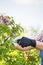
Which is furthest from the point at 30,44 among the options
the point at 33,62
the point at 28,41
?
the point at 33,62

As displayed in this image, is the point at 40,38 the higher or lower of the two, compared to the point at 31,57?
higher

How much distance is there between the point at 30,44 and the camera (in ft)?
6.92

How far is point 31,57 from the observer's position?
12.2ft

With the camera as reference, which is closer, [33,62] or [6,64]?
[6,64]

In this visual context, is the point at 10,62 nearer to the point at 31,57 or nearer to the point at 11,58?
the point at 11,58

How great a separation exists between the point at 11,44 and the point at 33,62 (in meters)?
1.64

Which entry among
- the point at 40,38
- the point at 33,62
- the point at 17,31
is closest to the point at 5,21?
the point at 17,31

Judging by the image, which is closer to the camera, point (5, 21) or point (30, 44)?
point (30, 44)

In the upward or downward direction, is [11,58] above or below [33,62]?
above

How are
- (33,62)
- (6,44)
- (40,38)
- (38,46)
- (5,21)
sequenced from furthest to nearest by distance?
(33,62) → (5,21) → (40,38) → (38,46) → (6,44)

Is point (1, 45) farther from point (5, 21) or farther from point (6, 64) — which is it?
point (5, 21)

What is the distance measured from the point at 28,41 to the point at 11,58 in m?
0.18

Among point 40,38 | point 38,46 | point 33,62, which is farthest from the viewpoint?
point 33,62

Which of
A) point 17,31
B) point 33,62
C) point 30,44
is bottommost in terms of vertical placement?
→ point 33,62
